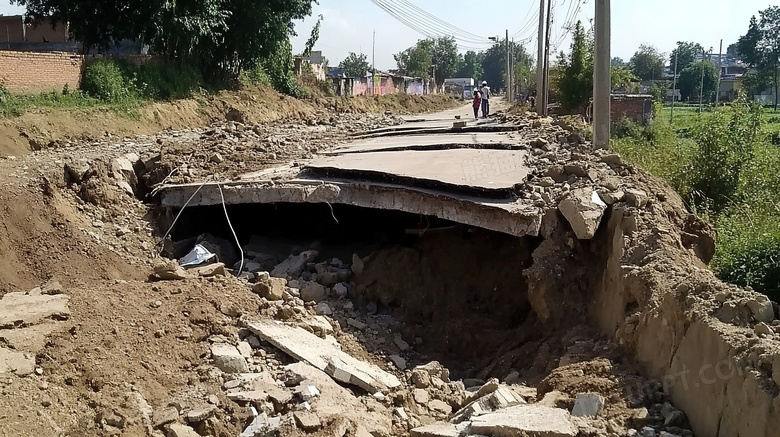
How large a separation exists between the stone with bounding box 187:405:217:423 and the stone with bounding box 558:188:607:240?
3458mm

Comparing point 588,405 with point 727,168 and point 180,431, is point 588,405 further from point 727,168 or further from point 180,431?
point 727,168

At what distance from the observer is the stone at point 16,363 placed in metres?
4.59

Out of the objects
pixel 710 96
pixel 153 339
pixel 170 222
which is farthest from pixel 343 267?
pixel 710 96

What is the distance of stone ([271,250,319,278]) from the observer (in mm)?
7610

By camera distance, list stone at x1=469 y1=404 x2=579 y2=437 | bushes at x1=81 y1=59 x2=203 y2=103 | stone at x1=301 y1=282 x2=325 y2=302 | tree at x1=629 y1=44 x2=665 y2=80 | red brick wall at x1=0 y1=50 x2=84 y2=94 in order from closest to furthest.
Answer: stone at x1=469 y1=404 x2=579 y2=437, stone at x1=301 y1=282 x2=325 y2=302, red brick wall at x1=0 y1=50 x2=84 y2=94, bushes at x1=81 y1=59 x2=203 y2=103, tree at x1=629 y1=44 x2=665 y2=80

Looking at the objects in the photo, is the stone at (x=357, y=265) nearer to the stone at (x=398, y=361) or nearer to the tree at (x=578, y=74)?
the stone at (x=398, y=361)

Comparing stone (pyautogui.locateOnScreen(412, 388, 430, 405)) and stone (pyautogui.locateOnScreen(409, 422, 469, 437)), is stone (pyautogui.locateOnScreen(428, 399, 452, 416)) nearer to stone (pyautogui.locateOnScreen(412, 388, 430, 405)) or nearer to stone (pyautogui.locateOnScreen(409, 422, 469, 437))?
stone (pyautogui.locateOnScreen(412, 388, 430, 405))

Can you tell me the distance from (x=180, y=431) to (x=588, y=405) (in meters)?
2.62

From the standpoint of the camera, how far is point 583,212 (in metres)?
6.07

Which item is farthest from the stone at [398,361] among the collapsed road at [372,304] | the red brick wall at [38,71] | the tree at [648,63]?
the tree at [648,63]

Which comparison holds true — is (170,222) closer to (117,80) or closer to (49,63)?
(49,63)

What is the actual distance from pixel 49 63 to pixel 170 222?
681 cm

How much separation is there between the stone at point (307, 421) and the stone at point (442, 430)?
634 mm

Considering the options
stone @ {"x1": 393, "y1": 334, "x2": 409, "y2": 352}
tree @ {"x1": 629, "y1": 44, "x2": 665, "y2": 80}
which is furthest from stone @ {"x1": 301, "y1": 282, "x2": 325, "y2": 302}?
tree @ {"x1": 629, "y1": 44, "x2": 665, "y2": 80}
